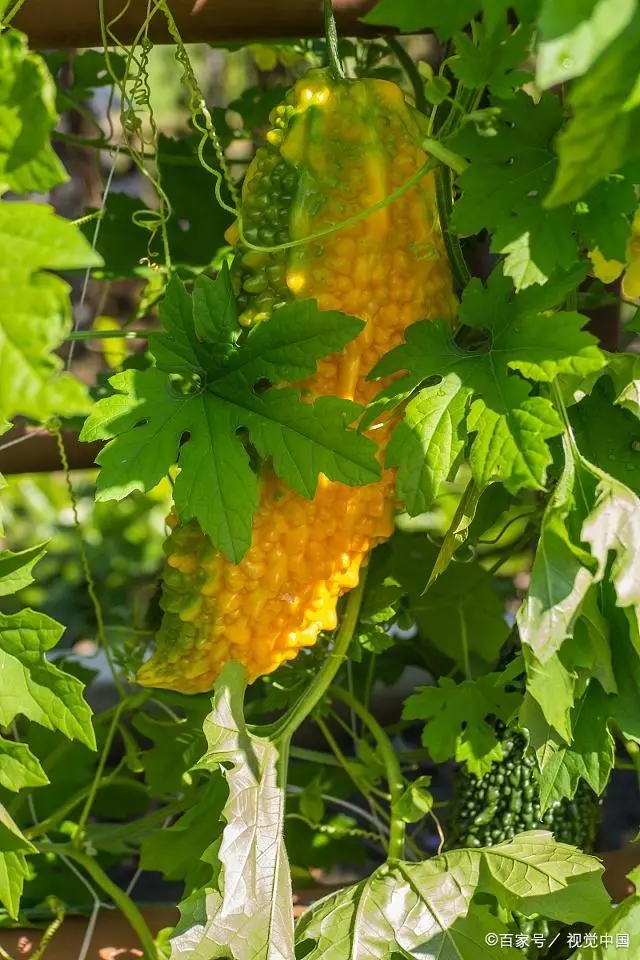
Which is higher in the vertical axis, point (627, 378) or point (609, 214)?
point (609, 214)

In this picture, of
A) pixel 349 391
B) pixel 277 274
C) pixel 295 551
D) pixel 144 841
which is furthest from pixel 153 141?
pixel 144 841

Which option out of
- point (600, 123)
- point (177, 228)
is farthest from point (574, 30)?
point (177, 228)

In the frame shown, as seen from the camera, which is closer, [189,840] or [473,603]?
→ [189,840]

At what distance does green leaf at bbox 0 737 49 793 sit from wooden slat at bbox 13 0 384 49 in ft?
2.38

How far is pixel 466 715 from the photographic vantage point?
3.96 feet

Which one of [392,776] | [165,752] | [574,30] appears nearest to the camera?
[574,30]

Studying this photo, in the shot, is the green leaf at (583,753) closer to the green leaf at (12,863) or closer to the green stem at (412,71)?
the green leaf at (12,863)

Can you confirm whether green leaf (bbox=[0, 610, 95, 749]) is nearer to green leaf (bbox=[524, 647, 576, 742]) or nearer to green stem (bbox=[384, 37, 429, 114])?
green leaf (bbox=[524, 647, 576, 742])

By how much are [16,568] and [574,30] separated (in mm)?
728

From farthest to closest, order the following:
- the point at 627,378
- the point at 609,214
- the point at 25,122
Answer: the point at 627,378 → the point at 609,214 → the point at 25,122

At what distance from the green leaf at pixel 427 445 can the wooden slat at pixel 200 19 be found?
0.44 m

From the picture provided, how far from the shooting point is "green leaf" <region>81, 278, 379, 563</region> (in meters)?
0.91

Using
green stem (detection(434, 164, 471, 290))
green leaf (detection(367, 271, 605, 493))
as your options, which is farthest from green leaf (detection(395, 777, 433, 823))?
green stem (detection(434, 164, 471, 290))

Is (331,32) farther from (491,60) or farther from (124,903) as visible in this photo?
(124,903)
